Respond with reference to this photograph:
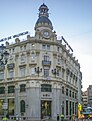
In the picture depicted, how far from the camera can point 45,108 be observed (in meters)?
77.5

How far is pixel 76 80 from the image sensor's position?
104500 millimetres

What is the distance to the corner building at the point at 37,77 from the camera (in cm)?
7569

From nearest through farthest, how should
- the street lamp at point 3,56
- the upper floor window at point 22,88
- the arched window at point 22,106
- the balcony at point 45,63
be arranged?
the street lamp at point 3,56
the arched window at point 22,106
the upper floor window at point 22,88
the balcony at point 45,63

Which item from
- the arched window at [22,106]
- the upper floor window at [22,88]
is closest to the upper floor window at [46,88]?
the upper floor window at [22,88]

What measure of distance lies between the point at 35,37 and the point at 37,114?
19.5 metres

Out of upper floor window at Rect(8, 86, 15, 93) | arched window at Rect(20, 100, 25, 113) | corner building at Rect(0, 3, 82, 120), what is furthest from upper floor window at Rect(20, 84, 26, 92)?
upper floor window at Rect(8, 86, 15, 93)

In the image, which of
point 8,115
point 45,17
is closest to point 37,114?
point 8,115

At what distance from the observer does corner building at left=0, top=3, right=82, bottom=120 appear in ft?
248

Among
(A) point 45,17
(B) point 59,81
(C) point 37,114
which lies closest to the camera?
(C) point 37,114

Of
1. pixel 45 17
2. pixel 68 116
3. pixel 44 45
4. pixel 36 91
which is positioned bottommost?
pixel 68 116

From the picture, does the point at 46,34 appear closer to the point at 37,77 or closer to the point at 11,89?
the point at 37,77

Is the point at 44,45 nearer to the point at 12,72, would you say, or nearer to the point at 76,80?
the point at 12,72

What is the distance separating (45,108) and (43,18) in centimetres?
2455

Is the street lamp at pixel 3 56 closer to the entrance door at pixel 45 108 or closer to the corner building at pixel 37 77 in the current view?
the corner building at pixel 37 77
